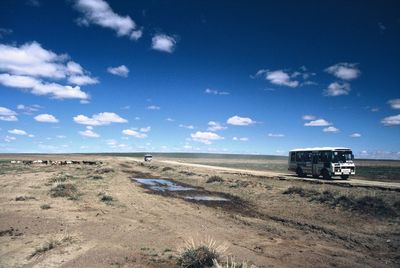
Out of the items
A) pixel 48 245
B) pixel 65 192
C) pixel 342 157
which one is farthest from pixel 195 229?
pixel 342 157

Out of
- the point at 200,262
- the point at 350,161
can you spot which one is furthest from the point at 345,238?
the point at 350,161

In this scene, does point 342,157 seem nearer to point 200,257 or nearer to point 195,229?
point 195,229

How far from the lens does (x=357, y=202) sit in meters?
18.0

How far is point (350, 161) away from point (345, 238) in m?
23.8

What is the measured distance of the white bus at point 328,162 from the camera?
33.3 meters

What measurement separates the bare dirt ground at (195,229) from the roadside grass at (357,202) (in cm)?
5

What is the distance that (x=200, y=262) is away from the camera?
8547 mm

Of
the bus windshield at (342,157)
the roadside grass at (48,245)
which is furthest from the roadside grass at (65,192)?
the bus windshield at (342,157)

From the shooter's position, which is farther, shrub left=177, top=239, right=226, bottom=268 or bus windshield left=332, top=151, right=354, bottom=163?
bus windshield left=332, top=151, right=354, bottom=163

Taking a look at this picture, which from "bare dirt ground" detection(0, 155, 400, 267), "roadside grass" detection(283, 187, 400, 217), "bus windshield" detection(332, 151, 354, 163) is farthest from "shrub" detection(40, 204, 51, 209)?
"bus windshield" detection(332, 151, 354, 163)

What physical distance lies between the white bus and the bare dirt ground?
1279 cm

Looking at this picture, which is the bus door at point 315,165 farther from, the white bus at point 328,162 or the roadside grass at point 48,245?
the roadside grass at point 48,245

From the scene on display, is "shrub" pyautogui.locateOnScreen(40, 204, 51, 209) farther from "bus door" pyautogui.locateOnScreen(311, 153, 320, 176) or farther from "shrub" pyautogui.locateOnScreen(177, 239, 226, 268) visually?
"bus door" pyautogui.locateOnScreen(311, 153, 320, 176)

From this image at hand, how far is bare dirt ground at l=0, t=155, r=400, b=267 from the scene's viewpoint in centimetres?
951
